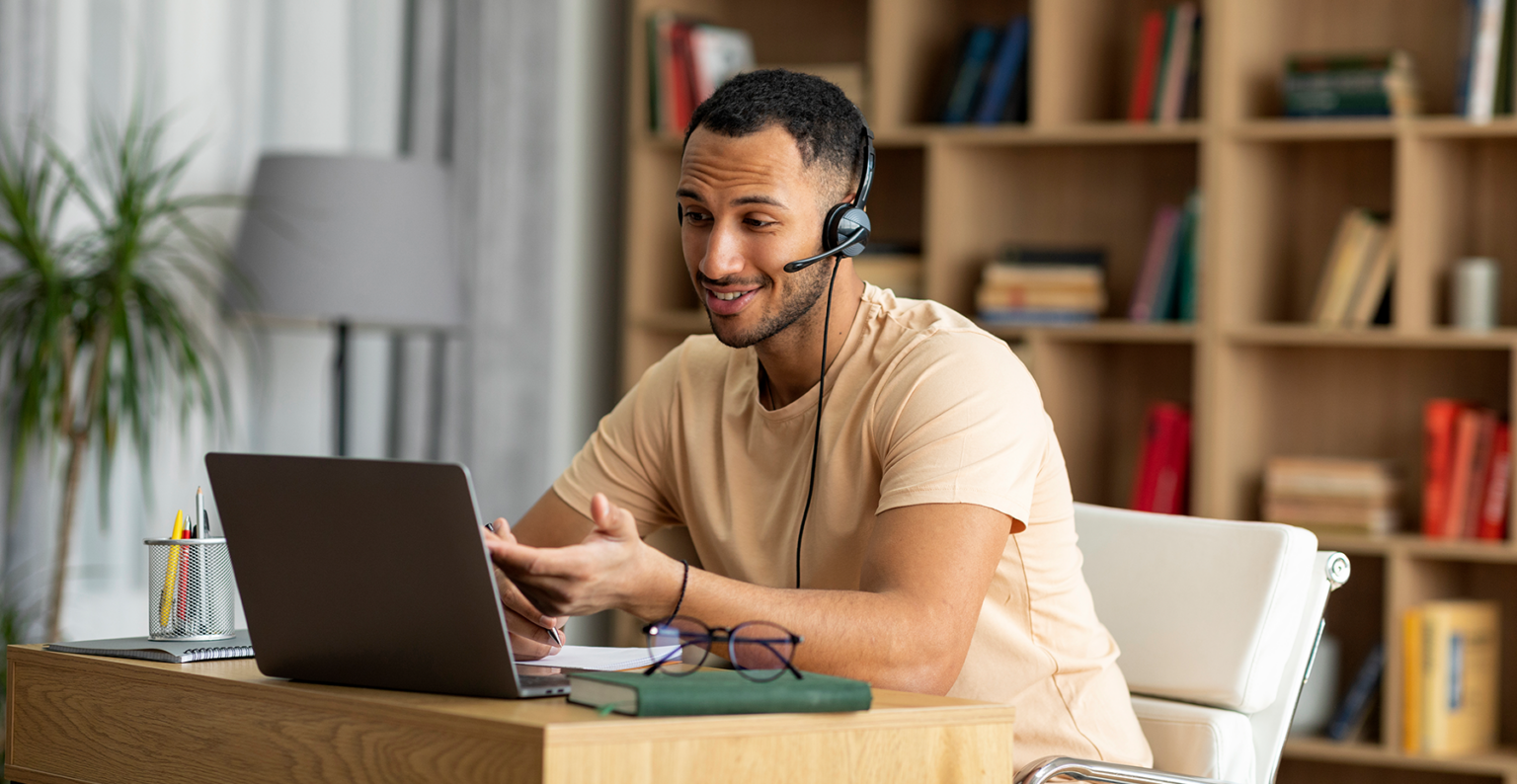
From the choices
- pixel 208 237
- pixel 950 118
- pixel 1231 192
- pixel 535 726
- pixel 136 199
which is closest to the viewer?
pixel 535 726

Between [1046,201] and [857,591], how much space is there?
2.42 metres

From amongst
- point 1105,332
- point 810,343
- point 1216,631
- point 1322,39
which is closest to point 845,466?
point 810,343

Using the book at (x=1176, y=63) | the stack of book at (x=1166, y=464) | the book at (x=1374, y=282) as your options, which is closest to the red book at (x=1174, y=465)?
the stack of book at (x=1166, y=464)

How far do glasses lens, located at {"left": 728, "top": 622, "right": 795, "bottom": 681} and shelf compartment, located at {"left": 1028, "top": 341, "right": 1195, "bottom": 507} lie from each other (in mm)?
2263

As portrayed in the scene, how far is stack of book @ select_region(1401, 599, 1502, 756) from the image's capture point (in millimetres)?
2959

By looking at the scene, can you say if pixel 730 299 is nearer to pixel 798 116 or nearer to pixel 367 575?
pixel 798 116

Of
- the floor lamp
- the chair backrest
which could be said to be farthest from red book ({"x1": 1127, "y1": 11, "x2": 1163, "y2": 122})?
the chair backrest

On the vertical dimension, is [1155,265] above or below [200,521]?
above

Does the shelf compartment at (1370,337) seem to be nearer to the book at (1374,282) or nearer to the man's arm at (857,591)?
the book at (1374,282)

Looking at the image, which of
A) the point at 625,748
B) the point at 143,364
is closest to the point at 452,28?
the point at 143,364

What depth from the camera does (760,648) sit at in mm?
1183

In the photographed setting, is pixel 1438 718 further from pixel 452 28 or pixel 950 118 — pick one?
pixel 452 28

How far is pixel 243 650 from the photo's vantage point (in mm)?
1297

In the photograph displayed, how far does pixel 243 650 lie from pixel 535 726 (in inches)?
18.6
